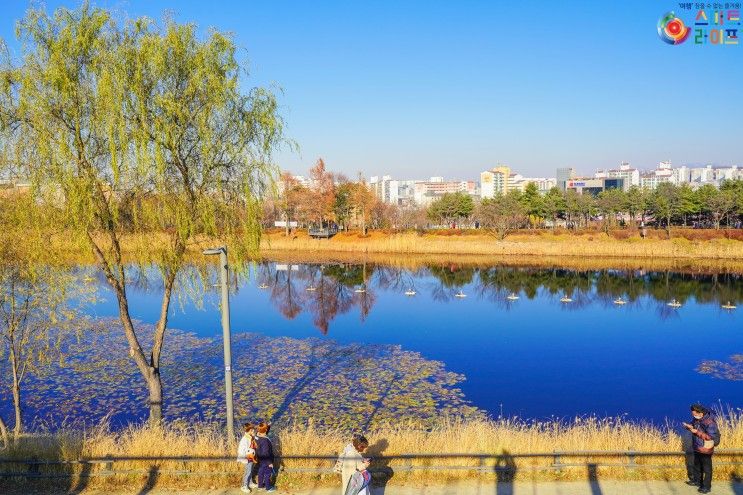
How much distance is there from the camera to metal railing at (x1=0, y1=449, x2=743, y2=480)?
1027 cm

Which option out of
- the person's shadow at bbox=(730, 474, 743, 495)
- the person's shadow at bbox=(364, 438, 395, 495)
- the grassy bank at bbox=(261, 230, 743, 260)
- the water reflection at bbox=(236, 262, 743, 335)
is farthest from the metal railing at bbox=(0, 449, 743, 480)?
the grassy bank at bbox=(261, 230, 743, 260)

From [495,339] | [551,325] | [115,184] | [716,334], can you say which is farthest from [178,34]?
[716,334]

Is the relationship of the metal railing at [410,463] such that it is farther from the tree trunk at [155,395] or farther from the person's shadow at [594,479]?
the tree trunk at [155,395]

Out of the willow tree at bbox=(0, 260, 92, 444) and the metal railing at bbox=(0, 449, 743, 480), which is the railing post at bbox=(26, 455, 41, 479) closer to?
the metal railing at bbox=(0, 449, 743, 480)

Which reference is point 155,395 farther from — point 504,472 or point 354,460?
point 504,472

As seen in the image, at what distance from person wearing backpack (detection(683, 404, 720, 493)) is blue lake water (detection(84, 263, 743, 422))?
27.8 feet

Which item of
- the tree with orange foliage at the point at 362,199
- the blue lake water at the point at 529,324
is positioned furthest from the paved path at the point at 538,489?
the tree with orange foliage at the point at 362,199

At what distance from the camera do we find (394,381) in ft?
69.2

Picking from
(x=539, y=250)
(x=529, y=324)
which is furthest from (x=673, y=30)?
(x=539, y=250)

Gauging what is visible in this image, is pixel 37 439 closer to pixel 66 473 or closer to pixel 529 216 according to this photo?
pixel 66 473

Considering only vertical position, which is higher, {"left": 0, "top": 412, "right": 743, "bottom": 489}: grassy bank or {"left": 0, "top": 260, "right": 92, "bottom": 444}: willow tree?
{"left": 0, "top": 260, "right": 92, "bottom": 444}: willow tree

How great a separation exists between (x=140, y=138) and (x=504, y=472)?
985 centimetres

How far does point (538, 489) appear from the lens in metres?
10.1

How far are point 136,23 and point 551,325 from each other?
84.2 feet
